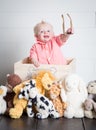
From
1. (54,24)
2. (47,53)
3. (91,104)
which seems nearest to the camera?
(91,104)

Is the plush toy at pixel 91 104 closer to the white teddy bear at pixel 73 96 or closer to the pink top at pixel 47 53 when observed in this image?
the white teddy bear at pixel 73 96

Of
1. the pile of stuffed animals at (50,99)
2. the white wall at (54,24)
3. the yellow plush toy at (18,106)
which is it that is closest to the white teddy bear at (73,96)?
the pile of stuffed animals at (50,99)

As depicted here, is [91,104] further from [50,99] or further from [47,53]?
[47,53]

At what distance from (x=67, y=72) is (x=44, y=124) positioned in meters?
0.24

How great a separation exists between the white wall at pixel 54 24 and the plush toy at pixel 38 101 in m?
0.54

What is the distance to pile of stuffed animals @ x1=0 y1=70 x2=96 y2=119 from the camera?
1057 mm

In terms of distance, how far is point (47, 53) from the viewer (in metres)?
1.23

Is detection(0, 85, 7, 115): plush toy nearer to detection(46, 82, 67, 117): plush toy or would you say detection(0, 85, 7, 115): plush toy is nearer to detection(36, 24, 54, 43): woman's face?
detection(46, 82, 67, 117): plush toy

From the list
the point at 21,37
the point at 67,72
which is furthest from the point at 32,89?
the point at 21,37

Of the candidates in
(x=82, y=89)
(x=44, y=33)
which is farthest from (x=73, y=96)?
(x=44, y=33)

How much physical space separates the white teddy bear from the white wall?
492 millimetres

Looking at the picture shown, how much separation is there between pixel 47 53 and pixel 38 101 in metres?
0.26

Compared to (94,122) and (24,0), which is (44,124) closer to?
(94,122)

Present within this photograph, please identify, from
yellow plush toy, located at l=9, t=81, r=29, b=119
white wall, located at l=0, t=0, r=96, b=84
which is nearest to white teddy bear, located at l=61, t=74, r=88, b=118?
yellow plush toy, located at l=9, t=81, r=29, b=119
